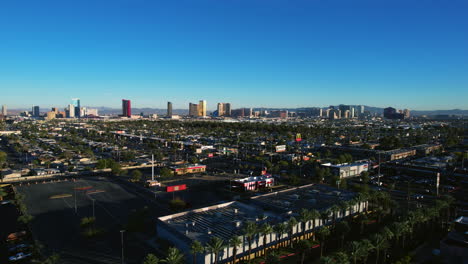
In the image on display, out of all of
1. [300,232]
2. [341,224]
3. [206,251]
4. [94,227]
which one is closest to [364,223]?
[341,224]

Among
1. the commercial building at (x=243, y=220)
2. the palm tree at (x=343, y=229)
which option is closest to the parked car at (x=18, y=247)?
the commercial building at (x=243, y=220)

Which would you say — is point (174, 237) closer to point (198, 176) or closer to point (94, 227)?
point (94, 227)

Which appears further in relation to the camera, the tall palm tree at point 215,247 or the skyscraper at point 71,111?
the skyscraper at point 71,111

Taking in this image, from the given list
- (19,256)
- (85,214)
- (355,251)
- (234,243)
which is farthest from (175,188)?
(355,251)

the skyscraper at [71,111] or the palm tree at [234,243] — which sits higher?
the skyscraper at [71,111]

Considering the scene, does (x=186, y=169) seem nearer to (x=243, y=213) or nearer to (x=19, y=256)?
(x=243, y=213)

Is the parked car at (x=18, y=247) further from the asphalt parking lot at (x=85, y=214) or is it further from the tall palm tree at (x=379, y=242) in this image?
the tall palm tree at (x=379, y=242)
